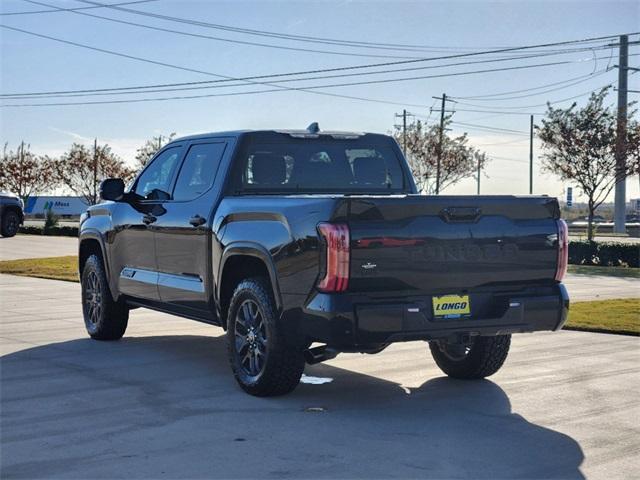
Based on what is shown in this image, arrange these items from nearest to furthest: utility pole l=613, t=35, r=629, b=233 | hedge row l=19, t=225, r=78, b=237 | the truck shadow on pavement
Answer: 1. the truck shadow on pavement
2. utility pole l=613, t=35, r=629, b=233
3. hedge row l=19, t=225, r=78, b=237

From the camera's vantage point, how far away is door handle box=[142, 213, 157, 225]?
30.7ft

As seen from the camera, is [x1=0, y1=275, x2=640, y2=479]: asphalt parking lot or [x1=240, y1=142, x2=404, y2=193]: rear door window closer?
[x1=0, y1=275, x2=640, y2=479]: asphalt parking lot

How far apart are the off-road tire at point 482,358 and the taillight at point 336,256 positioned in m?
2.00

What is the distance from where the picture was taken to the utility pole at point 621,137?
105 ft

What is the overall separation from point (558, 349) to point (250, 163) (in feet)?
12.5

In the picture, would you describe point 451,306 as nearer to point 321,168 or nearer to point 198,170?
point 321,168

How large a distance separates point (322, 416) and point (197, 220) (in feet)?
7.62

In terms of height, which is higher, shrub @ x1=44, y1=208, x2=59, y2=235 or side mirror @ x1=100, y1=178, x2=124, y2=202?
side mirror @ x1=100, y1=178, x2=124, y2=202

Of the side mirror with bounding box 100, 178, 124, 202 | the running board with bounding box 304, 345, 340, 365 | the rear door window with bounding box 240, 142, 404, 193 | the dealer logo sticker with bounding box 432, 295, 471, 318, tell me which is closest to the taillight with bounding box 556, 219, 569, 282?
the dealer logo sticker with bounding box 432, 295, 471, 318

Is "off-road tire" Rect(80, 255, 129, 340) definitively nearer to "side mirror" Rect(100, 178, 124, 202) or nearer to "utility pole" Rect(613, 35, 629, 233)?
"side mirror" Rect(100, 178, 124, 202)

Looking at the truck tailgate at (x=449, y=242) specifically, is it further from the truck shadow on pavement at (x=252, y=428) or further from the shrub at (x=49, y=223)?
the shrub at (x=49, y=223)

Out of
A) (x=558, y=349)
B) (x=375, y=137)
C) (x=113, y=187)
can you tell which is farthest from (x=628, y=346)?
(x=113, y=187)

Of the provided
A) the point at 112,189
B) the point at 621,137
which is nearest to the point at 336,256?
the point at 112,189

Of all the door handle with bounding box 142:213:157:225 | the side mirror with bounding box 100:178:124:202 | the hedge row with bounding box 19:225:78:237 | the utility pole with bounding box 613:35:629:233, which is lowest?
the hedge row with bounding box 19:225:78:237
